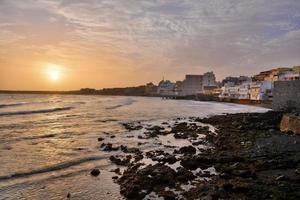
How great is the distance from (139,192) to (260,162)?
224 inches

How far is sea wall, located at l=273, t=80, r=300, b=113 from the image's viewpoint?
3275 centimetres

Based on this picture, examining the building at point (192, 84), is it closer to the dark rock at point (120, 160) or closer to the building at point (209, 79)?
the building at point (209, 79)

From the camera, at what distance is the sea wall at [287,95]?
107 ft

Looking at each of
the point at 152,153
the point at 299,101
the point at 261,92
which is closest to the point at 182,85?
the point at 261,92

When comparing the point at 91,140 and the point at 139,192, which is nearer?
the point at 139,192

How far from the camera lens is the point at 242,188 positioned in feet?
Result: 32.4

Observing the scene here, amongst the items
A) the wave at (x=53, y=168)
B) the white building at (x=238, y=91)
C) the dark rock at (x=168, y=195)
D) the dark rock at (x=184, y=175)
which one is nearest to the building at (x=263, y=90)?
the white building at (x=238, y=91)

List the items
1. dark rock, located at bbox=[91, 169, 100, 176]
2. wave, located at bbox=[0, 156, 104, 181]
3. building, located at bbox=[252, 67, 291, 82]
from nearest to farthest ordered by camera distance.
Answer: wave, located at bbox=[0, 156, 104, 181] < dark rock, located at bbox=[91, 169, 100, 176] < building, located at bbox=[252, 67, 291, 82]

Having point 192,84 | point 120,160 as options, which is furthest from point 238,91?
point 120,160

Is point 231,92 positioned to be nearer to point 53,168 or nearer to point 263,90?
point 263,90

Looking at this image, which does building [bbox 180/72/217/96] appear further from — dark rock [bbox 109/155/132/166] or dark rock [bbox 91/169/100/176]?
dark rock [bbox 91/169/100/176]

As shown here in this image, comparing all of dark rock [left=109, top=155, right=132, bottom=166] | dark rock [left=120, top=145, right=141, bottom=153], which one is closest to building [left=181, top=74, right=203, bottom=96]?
dark rock [left=120, top=145, right=141, bottom=153]

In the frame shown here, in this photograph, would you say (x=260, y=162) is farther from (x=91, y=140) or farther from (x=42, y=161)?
(x=91, y=140)

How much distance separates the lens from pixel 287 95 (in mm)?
35094
